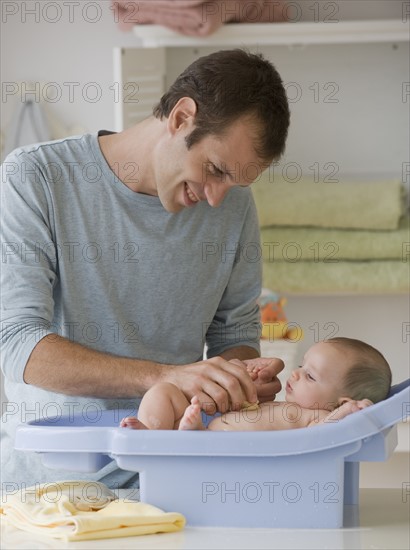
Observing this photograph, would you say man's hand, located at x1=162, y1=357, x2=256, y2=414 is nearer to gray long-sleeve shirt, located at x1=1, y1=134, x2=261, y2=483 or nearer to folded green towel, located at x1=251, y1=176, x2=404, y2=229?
gray long-sleeve shirt, located at x1=1, y1=134, x2=261, y2=483

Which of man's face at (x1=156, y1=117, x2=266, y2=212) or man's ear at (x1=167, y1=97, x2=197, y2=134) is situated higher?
man's ear at (x1=167, y1=97, x2=197, y2=134)

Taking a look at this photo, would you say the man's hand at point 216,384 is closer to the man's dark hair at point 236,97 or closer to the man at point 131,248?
the man at point 131,248

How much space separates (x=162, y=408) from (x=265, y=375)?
21cm

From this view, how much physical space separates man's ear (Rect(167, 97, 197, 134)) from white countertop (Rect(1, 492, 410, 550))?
22.3 inches

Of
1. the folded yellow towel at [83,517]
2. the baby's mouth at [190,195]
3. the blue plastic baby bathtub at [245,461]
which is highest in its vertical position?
the baby's mouth at [190,195]

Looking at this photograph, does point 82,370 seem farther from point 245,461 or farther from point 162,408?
point 245,461

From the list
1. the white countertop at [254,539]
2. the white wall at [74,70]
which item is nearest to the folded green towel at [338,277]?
the white wall at [74,70]

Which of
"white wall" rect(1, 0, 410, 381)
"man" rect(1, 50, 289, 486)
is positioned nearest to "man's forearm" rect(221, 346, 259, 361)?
"man" rect(1, 50, 289, 486)

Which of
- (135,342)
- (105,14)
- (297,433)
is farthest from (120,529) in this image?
(105,14)

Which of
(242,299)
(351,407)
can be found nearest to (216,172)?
(242,299)

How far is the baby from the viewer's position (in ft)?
3.59

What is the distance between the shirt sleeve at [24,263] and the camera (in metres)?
1.19

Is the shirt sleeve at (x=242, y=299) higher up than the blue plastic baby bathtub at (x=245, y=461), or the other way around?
the shirt sleeve at (x=242, y=299)

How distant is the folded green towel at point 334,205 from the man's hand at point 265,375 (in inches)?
36.9
